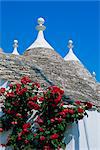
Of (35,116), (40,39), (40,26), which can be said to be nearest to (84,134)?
(35,116)

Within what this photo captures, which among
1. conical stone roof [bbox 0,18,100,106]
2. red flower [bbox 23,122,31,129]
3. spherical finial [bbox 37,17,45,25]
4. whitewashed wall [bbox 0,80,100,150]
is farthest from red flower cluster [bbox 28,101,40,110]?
spherical finial [bbox 37,17,45,25]

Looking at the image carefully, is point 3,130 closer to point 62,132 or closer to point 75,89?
point 62,132

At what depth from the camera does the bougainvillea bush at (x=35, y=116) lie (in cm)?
789

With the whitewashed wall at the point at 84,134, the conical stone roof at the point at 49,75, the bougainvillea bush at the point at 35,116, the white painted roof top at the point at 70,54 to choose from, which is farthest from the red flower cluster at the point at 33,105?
the white painted roof top at the point at 70,54

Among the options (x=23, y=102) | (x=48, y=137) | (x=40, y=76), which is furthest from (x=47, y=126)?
(x=40, y=76)

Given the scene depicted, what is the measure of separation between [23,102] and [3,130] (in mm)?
738

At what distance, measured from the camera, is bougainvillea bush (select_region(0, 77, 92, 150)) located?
7.89 m

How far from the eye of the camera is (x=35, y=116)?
8250 millimetres

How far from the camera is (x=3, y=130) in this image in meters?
8.12

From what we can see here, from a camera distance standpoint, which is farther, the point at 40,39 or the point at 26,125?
the point at 40,39

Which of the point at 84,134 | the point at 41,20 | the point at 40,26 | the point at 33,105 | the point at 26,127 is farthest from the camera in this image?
the point at 40,26

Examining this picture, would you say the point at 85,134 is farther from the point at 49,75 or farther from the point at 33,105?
the point at 49,75

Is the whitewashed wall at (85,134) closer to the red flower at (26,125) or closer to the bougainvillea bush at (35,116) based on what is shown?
the bougainvillea bush at (35,116)

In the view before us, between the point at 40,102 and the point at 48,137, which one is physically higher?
the point at 40,102
